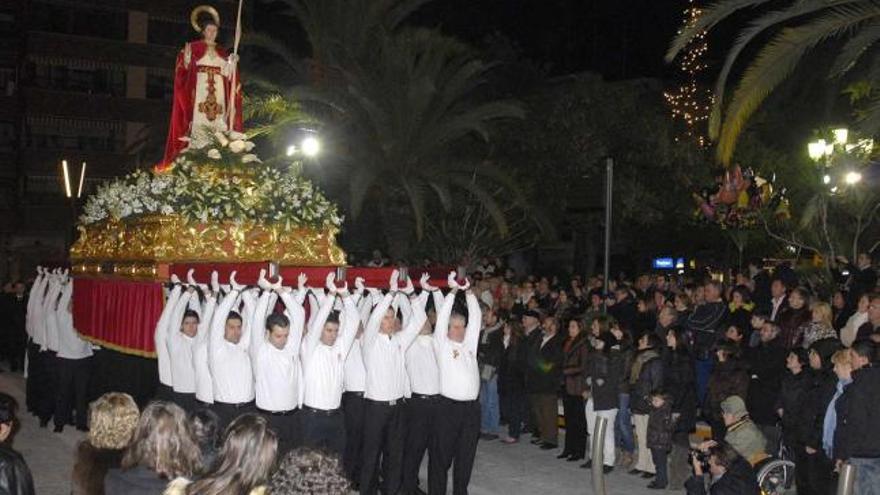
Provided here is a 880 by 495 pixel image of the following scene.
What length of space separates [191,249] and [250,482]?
603 centimetres

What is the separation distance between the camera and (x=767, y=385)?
388 inches

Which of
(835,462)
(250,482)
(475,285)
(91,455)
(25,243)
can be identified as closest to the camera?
(250,482)

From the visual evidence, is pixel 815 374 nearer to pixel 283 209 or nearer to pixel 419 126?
pixel 283 209

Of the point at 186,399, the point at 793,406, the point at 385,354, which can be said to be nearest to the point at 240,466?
the point at 385,354

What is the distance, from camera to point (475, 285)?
16719mm

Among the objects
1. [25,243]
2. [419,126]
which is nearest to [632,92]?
[419,126]

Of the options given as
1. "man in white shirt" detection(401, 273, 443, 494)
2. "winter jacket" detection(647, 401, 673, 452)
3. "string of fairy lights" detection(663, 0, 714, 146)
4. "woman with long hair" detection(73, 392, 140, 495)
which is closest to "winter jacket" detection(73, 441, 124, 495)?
"woman with long hair" detection(73, 392, 140, 495)

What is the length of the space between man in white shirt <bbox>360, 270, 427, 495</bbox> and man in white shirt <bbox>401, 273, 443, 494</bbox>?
11 centimetres

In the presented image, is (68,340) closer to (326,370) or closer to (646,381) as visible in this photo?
(326,370)

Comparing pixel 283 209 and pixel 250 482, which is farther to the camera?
pixel 283 209

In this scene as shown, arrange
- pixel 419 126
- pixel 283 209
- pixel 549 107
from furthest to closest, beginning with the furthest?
pixel 549 107, pixel 419 126, pixel 283 209

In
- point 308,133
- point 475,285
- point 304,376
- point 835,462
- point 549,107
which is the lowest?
point 835,462

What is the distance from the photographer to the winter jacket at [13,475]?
4500 millimetres

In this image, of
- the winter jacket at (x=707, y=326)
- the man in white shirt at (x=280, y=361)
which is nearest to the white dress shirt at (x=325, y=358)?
the man in white shirt at (x=280, y=361)
